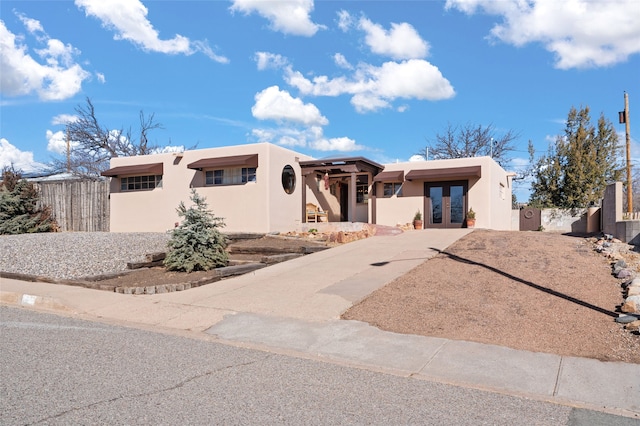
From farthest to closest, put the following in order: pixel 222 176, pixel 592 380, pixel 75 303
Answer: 1. pixel 222 176
2. pixel 75 303
3. pixel 592 380

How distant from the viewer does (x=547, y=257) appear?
37.8ft

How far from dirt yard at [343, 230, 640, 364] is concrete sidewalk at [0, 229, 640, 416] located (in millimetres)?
401

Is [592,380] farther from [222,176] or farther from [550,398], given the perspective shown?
[222,176]

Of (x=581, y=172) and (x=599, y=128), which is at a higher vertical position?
(x=599, y=128)

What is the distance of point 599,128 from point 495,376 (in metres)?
30.1

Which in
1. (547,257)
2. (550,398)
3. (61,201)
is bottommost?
(550,398)

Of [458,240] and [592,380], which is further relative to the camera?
[458,240]

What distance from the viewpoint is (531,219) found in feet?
92.8

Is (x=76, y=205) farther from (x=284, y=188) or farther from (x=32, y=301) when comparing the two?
(x=32, y=301)

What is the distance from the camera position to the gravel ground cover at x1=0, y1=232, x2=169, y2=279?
12867 mm

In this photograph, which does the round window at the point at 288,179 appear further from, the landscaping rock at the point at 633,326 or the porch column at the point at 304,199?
the landscaping rock at the point at 633,326

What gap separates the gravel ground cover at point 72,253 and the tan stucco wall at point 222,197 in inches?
148

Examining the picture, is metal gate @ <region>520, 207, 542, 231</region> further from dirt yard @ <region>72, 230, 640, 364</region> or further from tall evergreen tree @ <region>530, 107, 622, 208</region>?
dirt yard @ <region>72, 230, 640, 364</region>

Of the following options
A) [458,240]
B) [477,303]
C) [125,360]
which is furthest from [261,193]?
[125,360]
